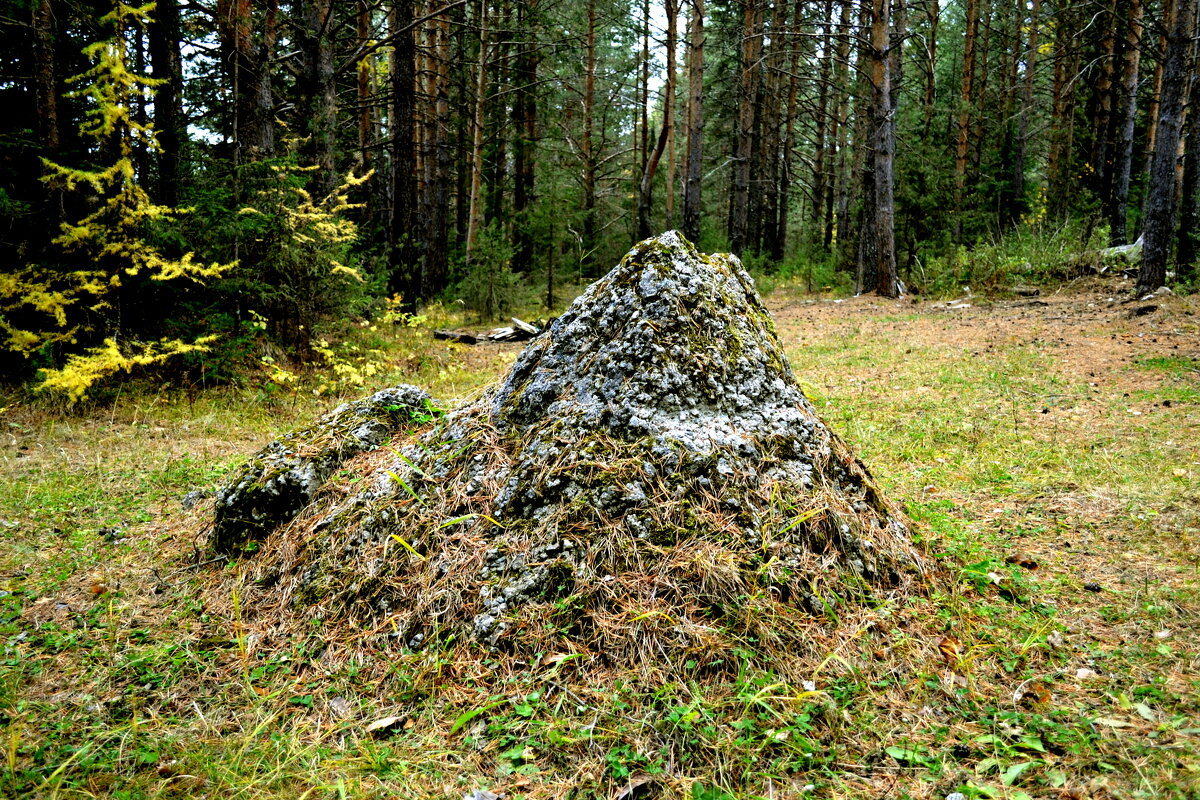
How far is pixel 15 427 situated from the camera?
573 centimetres

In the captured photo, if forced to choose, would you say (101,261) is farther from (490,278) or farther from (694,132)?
(694,132)

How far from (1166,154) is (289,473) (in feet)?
43.1

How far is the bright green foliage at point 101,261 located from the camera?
605cm

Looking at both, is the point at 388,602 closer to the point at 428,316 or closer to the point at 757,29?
the point at 428,316

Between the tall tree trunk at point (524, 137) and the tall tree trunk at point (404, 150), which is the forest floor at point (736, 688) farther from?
the tall tree trunk at point (524, 137)

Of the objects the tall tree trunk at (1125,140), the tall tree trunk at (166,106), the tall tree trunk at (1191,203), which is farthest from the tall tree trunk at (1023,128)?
the tall tree trunk at (166,106)

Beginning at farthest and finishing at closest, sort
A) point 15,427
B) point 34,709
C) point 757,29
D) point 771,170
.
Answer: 1. point 771,170
2. point 757,29
3. point 15,427
4. point 34,709

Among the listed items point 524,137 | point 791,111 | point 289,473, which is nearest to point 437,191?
point 524,137

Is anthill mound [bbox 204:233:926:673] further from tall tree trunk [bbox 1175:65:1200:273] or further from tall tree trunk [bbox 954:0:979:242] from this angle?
tall tree trunk [bbox 954:0:979:242]

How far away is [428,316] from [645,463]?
11.1m

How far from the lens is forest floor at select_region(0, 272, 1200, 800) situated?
1.95 m

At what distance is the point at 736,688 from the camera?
7.45 feet

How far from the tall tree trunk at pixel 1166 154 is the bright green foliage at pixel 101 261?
1362 cm

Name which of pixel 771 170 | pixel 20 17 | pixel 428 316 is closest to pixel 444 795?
pixel 20 17
